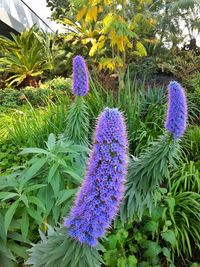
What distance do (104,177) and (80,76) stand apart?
171cm

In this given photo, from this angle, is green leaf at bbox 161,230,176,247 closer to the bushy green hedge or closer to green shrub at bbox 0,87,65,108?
the bushy green hedge

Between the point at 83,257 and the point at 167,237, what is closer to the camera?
the point at 83,257

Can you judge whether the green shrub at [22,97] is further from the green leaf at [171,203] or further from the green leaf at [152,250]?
the green leaf at [152,250]

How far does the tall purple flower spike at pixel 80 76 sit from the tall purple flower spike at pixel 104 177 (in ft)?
4.98

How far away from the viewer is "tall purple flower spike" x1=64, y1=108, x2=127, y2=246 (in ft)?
4.09

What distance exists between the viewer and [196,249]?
3031 millimetres

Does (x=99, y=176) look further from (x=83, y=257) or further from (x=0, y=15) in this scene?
(x=0, y=15)

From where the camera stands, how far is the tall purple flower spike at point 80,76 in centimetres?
275

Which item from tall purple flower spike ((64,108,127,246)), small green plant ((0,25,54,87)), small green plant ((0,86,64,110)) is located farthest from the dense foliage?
small green plant ((0,25,54,87))

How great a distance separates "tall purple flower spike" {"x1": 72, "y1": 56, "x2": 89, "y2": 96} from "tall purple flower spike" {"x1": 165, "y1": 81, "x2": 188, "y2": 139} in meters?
1.07

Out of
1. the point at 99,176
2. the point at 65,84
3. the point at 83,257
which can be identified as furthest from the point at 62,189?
the point at 65,84

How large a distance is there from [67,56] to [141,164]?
1014 centimetres

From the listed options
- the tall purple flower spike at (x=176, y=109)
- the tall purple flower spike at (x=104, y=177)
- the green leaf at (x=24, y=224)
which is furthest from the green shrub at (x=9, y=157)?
the tall purple flower spike at (x=104, y=177)

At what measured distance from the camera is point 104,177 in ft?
4.08
